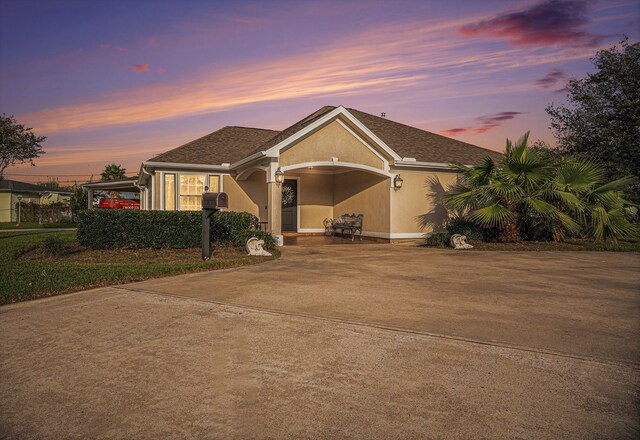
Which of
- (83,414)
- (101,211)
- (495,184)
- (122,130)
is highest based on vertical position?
(122,130)

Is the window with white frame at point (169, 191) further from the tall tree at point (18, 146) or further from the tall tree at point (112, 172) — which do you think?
the tall tree at point (112, 172)

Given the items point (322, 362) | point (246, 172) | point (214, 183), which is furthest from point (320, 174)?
point (322, 362)

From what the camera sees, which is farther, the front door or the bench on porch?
the front door

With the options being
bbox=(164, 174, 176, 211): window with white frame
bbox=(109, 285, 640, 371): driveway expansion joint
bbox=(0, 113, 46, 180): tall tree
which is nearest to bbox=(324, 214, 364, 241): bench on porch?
bbox=(164, 174, 176, 211): window with white frame

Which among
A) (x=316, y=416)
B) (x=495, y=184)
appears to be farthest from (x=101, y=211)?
(x=495, y=184)

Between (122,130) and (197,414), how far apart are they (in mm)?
22040

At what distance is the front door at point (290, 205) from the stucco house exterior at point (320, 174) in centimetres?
5

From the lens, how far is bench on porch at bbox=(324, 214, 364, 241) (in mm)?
16395

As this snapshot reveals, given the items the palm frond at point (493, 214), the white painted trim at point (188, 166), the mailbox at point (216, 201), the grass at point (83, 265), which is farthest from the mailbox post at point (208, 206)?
the palm frond at point (493, 214)

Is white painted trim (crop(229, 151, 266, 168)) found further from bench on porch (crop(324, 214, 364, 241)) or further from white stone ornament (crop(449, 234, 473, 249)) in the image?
white stone ornament (crop(449, 234, 473, 249))

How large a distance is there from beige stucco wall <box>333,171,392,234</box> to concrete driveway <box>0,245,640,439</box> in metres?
9.07

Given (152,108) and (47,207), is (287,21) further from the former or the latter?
(47,207)

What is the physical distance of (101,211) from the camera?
11344 mm

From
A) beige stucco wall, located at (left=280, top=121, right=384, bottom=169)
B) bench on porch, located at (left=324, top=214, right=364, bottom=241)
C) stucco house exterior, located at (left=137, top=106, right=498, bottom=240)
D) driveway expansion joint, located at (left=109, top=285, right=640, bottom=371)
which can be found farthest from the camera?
bench on porch, located at (left=324, top=214, right=364, bottom=241)
